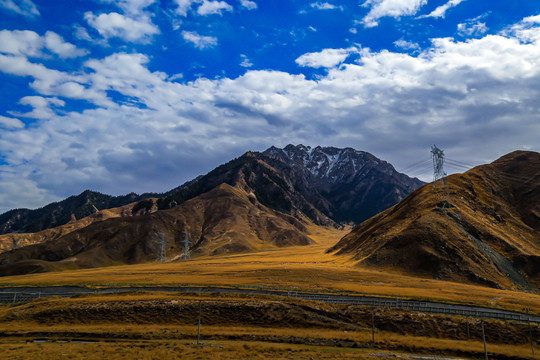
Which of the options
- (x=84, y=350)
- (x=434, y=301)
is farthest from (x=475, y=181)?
(x=84, y=350)

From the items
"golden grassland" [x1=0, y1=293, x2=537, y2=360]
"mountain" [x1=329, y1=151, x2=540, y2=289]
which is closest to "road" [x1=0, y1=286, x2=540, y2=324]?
"golden grassland" [x1=0, y1=293, x2=537, y2=360]

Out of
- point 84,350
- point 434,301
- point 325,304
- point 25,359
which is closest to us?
point 25,359

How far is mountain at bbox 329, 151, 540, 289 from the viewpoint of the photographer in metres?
107

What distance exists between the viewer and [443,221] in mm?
125875

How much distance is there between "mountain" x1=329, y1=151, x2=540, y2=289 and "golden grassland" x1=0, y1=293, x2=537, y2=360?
65.8 metres

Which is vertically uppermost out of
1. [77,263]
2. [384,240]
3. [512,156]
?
[512,156]

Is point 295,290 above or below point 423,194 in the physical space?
below

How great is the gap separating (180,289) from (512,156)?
19443 centimetres

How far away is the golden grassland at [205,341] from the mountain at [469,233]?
216ft

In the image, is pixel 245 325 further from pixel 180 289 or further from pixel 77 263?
pixel 77 263

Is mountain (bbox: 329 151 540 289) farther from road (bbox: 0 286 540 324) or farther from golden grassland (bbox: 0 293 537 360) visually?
golden grassland (bbox: 0 293 537 360)

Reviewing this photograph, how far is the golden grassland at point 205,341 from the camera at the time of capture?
37.5 m

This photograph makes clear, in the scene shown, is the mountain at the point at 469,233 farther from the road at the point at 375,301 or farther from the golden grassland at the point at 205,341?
the golden grassland at the point at 205,341

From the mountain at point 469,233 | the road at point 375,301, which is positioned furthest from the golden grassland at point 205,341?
the mountain at point 469,233
